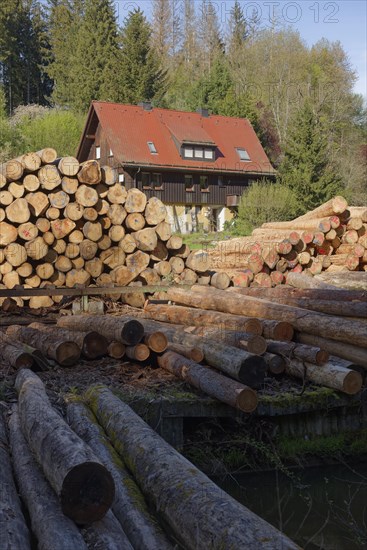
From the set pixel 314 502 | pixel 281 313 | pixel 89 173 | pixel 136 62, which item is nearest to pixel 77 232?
pixel 89 173

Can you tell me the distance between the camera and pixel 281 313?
9.57 meters

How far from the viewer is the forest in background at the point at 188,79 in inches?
1547

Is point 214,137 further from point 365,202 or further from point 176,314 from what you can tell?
point 176,314

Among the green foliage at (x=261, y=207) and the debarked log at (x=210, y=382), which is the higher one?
the green foliage at (x=261, y=207)


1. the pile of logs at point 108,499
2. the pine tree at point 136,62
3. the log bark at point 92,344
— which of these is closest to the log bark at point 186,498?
the pile of logs at point 108,499

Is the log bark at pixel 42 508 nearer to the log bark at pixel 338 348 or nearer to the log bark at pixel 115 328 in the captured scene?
the log bark at pixel 115 328

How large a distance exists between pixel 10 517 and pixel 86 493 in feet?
1.58

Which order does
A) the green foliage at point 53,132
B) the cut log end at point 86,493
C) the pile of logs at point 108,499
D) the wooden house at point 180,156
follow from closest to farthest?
the pile of logs at point 108,499, the cut log end at point 86,493, the wooden house at point 180,156, the green foliage at point 53,132

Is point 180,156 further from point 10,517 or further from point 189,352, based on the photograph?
point 10,517

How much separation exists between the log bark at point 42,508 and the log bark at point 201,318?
14.2 ft

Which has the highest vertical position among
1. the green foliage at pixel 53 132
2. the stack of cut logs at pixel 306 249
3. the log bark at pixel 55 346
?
the green foliage at pixel 53 132

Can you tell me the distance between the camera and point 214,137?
3956 centimetres

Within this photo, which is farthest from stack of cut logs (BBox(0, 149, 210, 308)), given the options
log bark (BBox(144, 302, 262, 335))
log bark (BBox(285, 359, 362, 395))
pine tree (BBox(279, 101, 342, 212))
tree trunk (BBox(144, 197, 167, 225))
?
pine tree (BBox(279, 101, 342, 212))

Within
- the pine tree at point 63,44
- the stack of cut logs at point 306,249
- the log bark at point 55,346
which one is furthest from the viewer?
the pine tree at point 63,44
